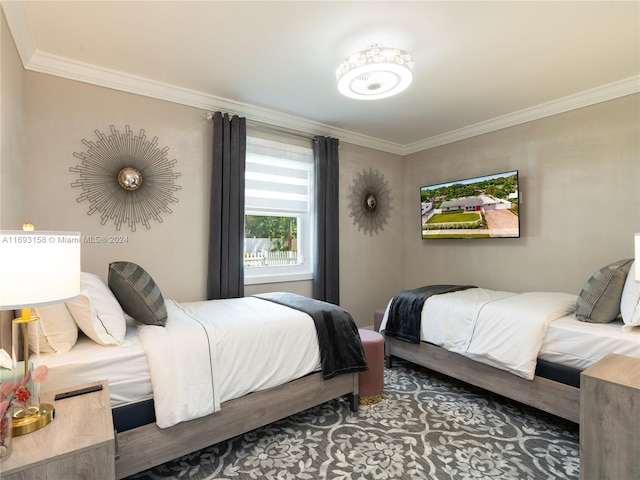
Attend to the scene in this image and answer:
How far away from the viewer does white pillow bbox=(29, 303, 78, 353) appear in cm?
155

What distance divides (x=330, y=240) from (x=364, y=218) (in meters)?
0.70

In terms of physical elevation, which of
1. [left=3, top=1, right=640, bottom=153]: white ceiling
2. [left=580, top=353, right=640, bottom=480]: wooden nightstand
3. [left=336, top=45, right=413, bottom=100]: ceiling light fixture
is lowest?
[left=580, top=353, right=640, bottom=480]: wooden nightstand

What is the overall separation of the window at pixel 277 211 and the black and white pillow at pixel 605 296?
2474 millimetres

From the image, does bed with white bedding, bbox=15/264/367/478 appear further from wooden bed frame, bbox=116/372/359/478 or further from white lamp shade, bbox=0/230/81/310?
white lamp shade, bbox=0/230/81/310

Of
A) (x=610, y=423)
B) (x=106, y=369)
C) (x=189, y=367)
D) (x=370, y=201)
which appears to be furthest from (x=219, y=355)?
(x=370, y=201)

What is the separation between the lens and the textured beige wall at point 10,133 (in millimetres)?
1811

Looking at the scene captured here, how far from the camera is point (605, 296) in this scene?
219 centimetres

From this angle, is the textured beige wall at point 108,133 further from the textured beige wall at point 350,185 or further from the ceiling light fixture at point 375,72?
the ceiling light fixture at point 375,72

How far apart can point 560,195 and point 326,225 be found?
2341 mm

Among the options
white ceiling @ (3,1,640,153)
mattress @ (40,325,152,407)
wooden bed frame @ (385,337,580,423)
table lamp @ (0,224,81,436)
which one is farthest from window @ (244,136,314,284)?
table lamp @ (0,224,81,436)

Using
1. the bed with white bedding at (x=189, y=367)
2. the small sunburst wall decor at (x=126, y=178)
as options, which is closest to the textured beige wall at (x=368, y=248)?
the bed with white bedding at (x=189, y=367)

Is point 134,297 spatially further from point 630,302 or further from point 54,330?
point 630,302

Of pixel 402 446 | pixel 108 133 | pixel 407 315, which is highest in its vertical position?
pixel 108 133

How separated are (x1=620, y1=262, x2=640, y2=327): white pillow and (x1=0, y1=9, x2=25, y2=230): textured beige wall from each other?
3620mm
